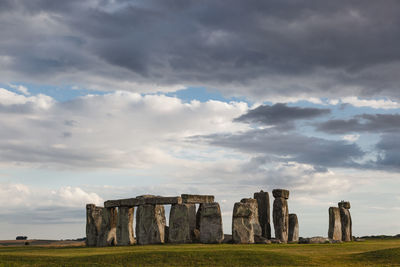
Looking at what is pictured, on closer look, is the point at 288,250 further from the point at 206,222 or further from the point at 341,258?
the point at 206,222

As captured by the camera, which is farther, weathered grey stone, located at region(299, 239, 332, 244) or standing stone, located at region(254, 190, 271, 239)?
standing stone, located at region(254, 190, 271, 239)

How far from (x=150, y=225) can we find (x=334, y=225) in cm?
1507

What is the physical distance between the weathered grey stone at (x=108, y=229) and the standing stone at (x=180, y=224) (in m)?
5.25

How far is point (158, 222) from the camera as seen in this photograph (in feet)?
132

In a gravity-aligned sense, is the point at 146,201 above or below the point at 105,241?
above

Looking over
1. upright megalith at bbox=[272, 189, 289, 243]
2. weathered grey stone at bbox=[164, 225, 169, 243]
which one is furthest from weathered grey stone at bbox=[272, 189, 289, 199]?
weathered grey stone at bbox=[164, 225, 169, 243]

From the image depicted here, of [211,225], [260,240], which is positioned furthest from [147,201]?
[260,240]

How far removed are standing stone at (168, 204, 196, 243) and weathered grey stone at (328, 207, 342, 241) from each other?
39.9 feet

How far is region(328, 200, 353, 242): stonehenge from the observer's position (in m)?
45.2

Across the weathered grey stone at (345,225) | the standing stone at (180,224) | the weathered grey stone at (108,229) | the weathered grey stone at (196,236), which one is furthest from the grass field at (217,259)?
the weathered grey stone at (345,225)

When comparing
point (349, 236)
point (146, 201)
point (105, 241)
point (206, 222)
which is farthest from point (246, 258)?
point (349, 236)

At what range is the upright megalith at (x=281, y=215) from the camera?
42.7m

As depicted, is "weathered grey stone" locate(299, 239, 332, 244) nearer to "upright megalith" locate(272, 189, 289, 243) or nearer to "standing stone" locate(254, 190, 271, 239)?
"upright megalith" locate(272, 189, 289, 243)

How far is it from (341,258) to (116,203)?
1842 centimetres
